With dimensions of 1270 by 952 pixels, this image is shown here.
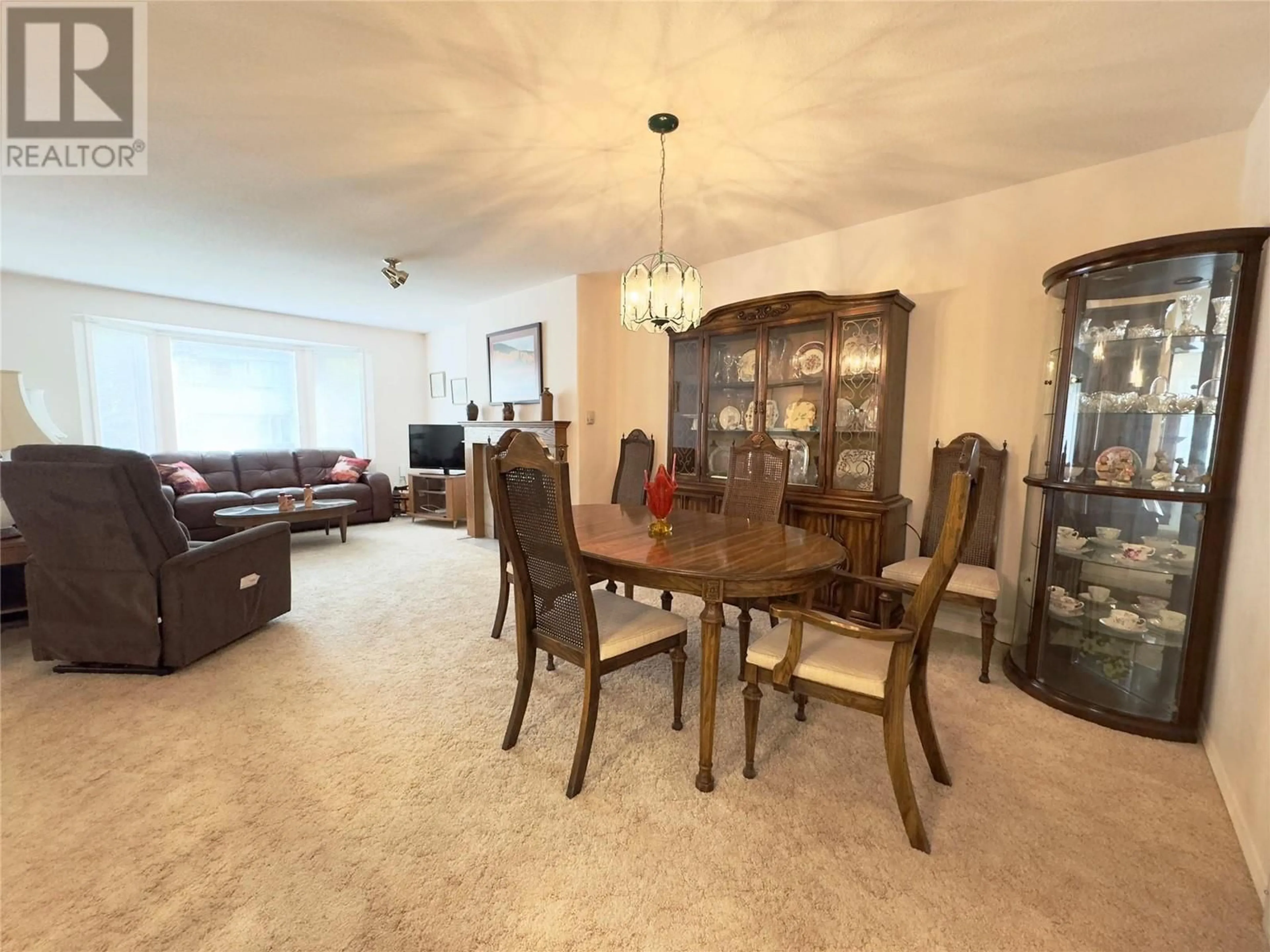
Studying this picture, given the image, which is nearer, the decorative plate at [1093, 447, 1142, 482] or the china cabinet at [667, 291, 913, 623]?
the decorative plate at [1093, 447, 1142, 482]

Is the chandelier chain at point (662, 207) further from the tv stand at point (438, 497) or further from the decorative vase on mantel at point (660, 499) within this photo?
the tv stand at point (438, 497)

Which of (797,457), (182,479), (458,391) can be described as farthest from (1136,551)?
(182,479)

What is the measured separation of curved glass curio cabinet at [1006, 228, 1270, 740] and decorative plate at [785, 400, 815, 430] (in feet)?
3.92

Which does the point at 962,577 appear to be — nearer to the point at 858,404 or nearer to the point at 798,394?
the point at 858,404

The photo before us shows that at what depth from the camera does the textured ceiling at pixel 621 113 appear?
5.17 feet

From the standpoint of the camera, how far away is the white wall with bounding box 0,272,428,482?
440cm

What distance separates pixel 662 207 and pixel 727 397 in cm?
134

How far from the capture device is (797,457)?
11.1ft

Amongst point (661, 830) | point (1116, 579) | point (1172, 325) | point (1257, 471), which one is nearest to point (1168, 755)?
point (1116, 579)

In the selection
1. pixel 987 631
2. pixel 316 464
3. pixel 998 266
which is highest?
pixel 998 266

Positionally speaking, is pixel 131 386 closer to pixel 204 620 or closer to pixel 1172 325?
pixel 204 620

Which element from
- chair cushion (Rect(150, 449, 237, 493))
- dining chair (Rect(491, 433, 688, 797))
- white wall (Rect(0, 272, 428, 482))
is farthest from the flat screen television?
dining chair (Rect(491, 433, 688, 797))

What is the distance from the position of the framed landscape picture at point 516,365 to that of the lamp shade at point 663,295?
2506 mm

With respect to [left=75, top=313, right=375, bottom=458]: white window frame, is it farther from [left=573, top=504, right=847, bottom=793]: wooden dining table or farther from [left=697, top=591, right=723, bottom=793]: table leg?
[left=697, top=591, right=723, bottom=793]: table leg
